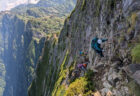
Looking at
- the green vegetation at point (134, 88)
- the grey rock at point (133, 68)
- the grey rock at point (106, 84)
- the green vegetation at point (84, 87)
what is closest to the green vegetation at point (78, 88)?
the green vegetation at point (84, 87)

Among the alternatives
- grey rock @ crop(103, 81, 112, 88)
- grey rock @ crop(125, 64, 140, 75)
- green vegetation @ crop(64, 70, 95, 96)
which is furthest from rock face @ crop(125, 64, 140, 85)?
green vegetation @ crop(64, 70, 95, 96)

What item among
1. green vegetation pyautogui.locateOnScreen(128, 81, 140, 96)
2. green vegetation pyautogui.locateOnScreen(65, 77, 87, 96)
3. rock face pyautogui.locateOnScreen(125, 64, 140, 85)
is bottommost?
green vegetation pyautogui.locateOnScreen(65, 77, 87, 96)

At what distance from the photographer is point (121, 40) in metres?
17.5

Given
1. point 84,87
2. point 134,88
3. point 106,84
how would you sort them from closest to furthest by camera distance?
point 134,88 → point 106,84 → point 84,87

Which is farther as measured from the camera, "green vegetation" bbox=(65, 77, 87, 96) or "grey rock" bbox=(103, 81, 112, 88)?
"green vegetation" bbox=(65, 77, 87, 96)

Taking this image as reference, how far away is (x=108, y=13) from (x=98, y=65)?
989cm

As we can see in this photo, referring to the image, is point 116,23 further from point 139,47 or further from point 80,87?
point 80,87

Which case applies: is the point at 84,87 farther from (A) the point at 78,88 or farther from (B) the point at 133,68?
(B) the point at 133,68

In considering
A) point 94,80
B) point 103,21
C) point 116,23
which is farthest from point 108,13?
point 94,80

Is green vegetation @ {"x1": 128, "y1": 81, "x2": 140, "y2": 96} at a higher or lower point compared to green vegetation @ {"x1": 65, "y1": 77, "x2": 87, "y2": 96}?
higher

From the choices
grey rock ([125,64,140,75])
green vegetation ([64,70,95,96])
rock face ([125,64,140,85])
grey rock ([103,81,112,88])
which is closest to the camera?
rock face ([125,64,140,85])

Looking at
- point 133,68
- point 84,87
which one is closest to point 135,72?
Answer: point 133,68

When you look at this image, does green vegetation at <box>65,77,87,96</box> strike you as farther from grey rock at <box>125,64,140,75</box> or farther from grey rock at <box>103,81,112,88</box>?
grey rock at <box>125,64,140,75</box>

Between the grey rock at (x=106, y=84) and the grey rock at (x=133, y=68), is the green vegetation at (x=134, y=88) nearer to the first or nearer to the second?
the grey rock at (x=133, y=68)
